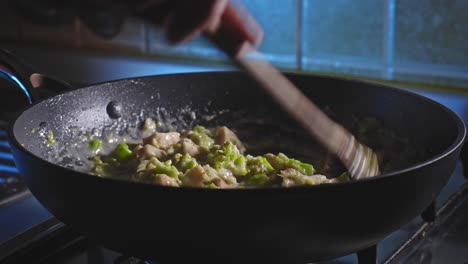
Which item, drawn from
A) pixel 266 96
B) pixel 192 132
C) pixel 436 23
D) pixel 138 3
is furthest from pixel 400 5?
pixel 138 3

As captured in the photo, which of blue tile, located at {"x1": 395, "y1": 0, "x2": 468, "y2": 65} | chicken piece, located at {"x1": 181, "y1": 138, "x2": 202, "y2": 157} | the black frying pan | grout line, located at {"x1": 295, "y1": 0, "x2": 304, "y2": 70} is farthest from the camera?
grout line, located at {"x1": 295, "y1": 0, "x2": 304, "y2": 70}

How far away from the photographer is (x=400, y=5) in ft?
5.18

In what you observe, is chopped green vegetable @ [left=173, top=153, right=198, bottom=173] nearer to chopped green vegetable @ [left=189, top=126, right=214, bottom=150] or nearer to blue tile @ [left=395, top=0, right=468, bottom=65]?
chopped green vegetable @ [left=189, top=126, right=214, bottom=150]

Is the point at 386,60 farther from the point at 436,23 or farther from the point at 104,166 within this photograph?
the point at 104,166

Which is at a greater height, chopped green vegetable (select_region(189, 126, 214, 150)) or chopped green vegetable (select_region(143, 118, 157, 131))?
chopped green vegetable (select_region(143, 118, 157, 131))

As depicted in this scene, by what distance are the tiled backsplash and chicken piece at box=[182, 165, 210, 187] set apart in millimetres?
519

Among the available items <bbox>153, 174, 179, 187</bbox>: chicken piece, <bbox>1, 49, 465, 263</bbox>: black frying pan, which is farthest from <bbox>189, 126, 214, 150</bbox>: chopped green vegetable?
<bbox>1, 49, 465, 263</bbox>: black frying pan

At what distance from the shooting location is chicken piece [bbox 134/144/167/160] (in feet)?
3.48

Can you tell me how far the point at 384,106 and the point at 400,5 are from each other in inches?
24.4

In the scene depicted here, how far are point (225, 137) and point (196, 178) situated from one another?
277 millimetres

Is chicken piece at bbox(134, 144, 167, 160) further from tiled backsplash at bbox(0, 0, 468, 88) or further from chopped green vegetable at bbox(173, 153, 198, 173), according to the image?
tiled backsplash at bbox(0, 0, 468, 88)

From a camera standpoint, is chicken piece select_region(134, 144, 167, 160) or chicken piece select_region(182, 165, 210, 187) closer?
chicken piece select_region(182, 165, 210, 187)

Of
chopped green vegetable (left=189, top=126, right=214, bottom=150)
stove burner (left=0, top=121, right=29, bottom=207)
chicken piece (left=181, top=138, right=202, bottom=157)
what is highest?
chicken piece (left=181, top=138, right=202, bottom=157)

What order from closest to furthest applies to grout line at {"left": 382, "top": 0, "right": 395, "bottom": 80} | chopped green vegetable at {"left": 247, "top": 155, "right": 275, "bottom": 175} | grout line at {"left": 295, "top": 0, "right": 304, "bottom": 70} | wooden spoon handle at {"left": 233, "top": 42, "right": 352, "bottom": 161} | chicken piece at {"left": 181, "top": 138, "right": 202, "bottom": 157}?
wooden spoon handle at {"left": 233, "top": 42, "right": 352, "bottom": 161} → chopped green vegetable at {"left": 247, "top": 155, "right": 275, "bottom": 175} → chicken piece at {"left": 181, "top": 138, "right": 202, "bottom": 157} → grout line at {"left": 382, "top": 0, "right": 395, "bottom": 80} → grout line at {"left": 295, "top": 0, "right": 304, "bottom": 70}
